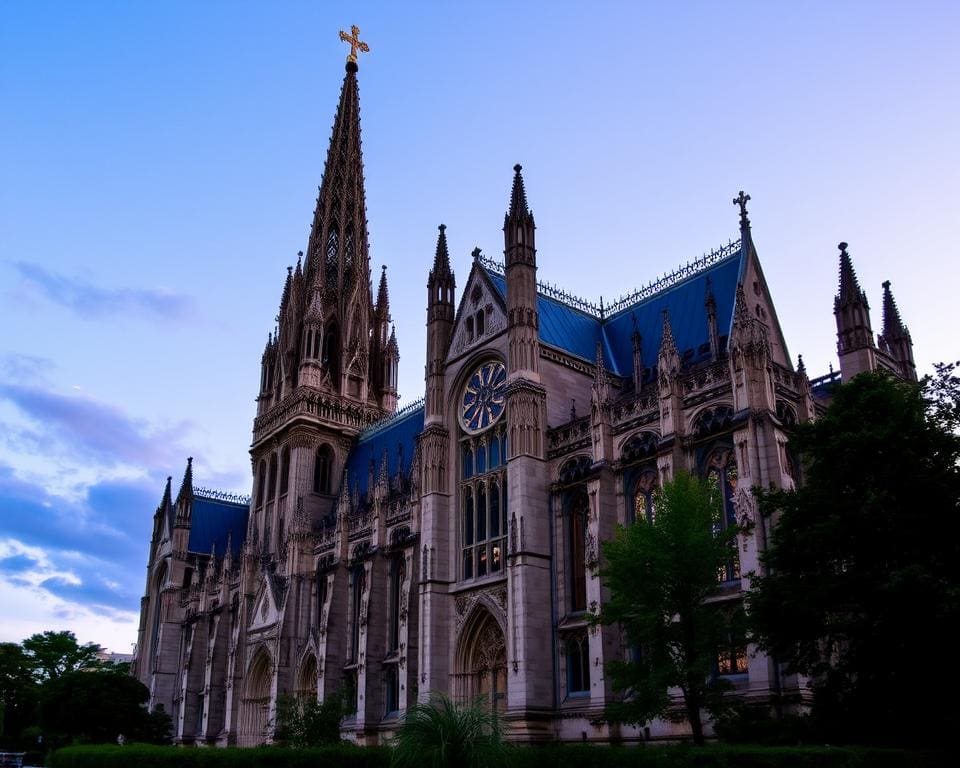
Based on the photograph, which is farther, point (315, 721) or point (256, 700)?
point (256, 700)

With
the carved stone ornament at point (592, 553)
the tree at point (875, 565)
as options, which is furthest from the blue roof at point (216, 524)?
the tree at point (875, 565)

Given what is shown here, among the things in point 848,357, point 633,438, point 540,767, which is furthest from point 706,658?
point 848,357

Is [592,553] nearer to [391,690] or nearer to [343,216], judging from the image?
[391,690]

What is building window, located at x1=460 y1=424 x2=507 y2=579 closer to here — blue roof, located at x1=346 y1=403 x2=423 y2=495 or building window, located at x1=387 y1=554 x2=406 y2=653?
building window, located at x1=387 y1=554 x2=406 y2=653

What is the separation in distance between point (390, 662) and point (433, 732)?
2668 centimetres

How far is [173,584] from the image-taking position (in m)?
77.1

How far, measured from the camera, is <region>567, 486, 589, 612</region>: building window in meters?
38.8

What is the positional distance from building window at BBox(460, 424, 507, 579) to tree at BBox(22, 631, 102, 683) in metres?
61.7

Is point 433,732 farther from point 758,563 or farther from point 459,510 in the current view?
point 459,510

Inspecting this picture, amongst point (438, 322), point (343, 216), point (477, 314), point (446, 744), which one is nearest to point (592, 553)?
point (446, 744)

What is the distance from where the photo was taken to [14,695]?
82.9 meters

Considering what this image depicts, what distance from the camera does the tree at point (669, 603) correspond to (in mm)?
27172

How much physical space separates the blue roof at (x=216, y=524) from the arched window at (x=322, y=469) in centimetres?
1399

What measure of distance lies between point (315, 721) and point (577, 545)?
14.2 m
